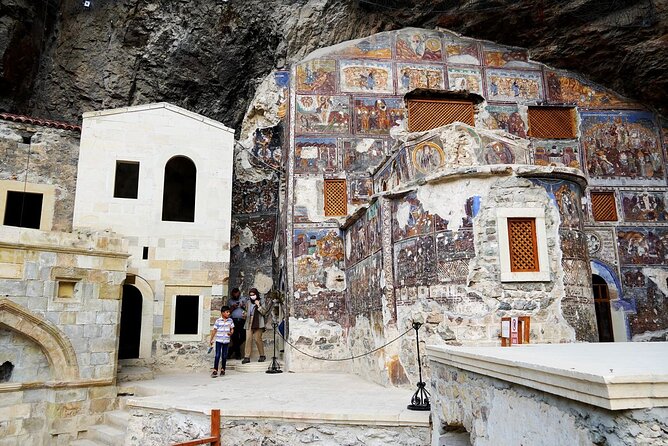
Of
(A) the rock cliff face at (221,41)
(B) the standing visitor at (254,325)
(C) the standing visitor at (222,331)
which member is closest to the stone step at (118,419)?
(C) the standing visitor at (222,331)

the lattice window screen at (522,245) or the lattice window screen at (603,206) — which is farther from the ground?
the lattice window screen at (603,206)

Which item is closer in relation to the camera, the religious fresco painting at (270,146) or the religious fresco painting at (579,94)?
the religious fresco painting at (270,146)

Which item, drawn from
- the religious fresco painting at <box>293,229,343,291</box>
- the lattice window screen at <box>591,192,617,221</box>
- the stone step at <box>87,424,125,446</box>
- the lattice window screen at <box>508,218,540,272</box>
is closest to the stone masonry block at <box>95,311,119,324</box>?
the stone step at <box>87,424,125,446</box>

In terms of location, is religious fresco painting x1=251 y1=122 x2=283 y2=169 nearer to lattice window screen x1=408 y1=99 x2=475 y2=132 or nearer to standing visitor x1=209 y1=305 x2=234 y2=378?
lattice window screen x1=408 y1=99 x2=475 y2=132

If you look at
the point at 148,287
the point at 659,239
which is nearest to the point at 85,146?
the point at 148,287

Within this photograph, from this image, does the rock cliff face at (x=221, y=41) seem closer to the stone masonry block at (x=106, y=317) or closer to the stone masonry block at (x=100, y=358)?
the stone masonry block at (x=106, y=317)

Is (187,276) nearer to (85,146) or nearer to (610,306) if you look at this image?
(85,146)

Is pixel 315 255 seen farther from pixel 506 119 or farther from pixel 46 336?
pixel 506 119

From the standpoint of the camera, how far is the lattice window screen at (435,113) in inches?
613

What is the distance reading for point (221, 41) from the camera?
16.4 meters

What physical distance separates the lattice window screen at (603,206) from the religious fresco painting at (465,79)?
15.1ft

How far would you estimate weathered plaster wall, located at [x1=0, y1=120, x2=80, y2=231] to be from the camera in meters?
13.5

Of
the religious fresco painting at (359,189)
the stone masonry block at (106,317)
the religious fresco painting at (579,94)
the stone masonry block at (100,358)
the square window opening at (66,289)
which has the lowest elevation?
the stone masonry block at (100,358)

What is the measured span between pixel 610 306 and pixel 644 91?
263 inches
